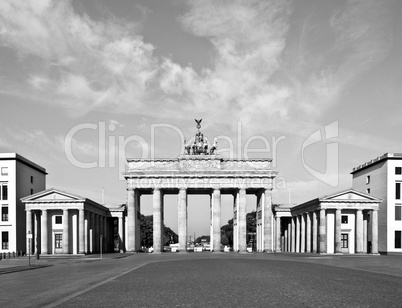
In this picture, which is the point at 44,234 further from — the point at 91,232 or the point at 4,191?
the point at 4,191

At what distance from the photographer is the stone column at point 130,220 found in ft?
324

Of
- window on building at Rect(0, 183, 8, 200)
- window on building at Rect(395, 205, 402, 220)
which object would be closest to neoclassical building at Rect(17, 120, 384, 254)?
window on building at Rect(395, 205, 402, 220)

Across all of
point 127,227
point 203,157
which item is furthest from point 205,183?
point 127,227

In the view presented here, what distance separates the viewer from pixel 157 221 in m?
100

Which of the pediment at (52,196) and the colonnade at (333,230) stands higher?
the pediment at (52,196)

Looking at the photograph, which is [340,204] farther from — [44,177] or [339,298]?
[339,298]

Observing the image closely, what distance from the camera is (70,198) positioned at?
83625mm

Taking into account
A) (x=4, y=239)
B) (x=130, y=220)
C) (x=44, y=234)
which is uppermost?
(x=130, y=220)

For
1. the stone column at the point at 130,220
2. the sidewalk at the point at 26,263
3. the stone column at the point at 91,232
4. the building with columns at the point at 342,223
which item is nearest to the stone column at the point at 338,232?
the building with columns at the point at 342,223

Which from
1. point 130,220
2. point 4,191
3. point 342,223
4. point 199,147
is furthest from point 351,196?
point 4,191

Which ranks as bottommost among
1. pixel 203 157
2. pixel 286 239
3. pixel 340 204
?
pixel 286 239

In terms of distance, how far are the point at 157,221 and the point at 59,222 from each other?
68.2 feet

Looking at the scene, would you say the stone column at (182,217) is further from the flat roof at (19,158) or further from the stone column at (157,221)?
the flat roof at (19,158)

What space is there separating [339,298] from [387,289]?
Result: 5.10 m
